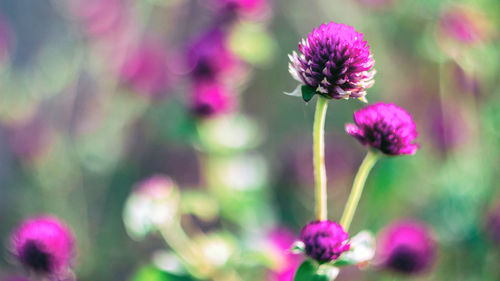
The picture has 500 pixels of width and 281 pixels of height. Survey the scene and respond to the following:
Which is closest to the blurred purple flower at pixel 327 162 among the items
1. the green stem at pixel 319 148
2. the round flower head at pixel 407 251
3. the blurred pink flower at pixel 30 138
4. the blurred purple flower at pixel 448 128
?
the blurred purple flower at pixel 448 128

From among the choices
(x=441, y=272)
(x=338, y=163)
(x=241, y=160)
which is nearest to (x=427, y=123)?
(x=338, y=163)

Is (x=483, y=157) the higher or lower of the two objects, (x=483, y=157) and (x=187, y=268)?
the higher

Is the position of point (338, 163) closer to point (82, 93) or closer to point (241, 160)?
point (241, 160)

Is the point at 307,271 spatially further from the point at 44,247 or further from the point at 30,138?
the point at 30,138

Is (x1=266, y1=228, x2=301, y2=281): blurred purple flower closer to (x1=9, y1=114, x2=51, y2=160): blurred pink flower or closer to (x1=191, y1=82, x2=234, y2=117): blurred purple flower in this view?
(x1=191, y1=82, x2=234, y2=117): blurred purple flower

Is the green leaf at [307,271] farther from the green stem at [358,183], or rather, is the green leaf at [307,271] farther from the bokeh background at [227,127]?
the bokeh background at [227,127]
